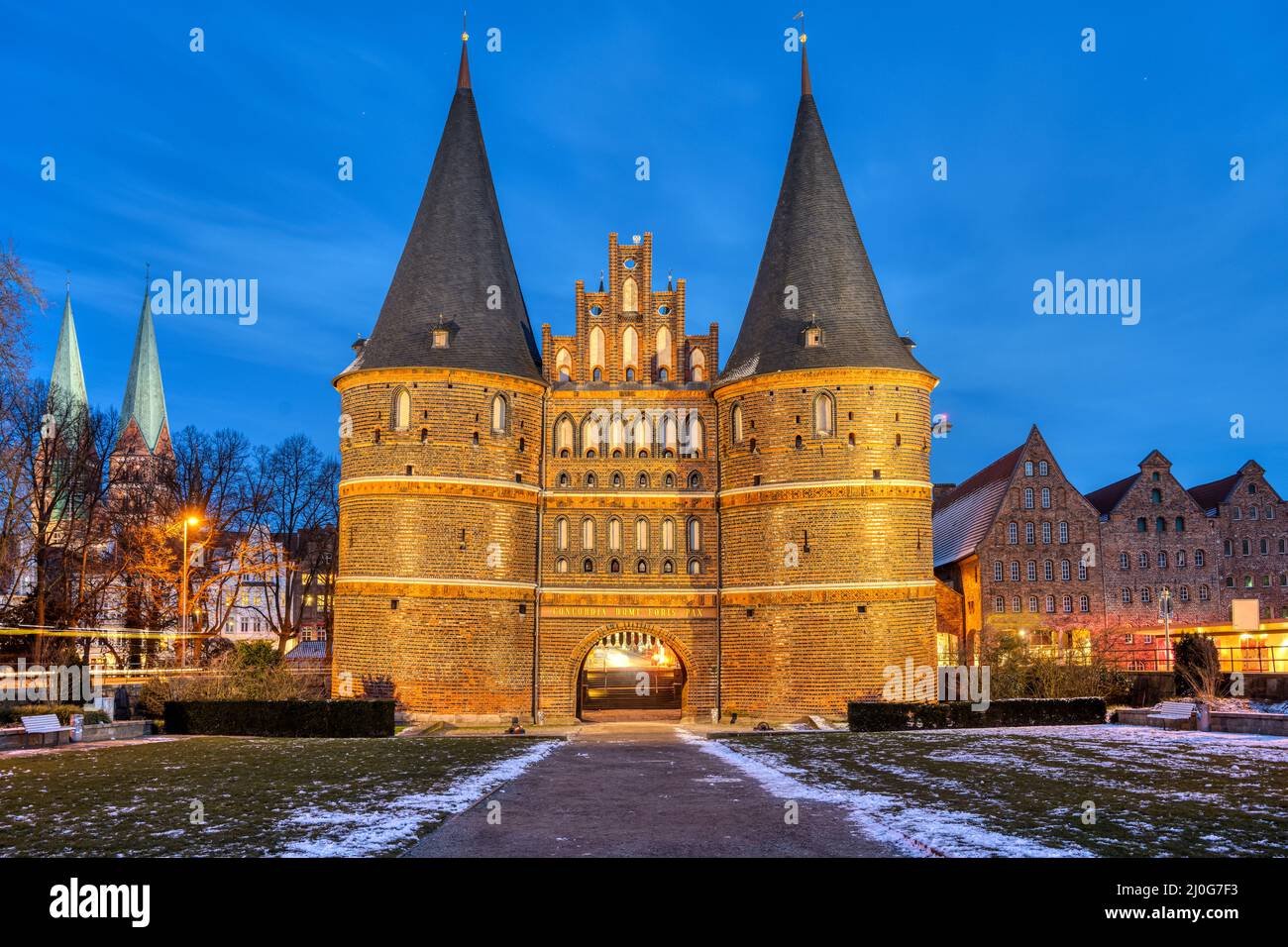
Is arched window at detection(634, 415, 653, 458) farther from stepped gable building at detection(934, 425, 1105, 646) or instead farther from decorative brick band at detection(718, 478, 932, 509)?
stepped gable building at detection(934, 425, 1105, 646)

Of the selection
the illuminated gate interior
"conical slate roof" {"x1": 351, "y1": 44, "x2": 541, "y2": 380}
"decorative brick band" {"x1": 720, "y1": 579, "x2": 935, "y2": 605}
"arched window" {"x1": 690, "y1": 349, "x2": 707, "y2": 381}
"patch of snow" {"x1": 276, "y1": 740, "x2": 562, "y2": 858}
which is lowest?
the illuminated gate interior

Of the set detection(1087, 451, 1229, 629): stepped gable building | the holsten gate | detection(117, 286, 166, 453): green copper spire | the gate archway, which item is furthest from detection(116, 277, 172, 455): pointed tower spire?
detection(1087, 451, 1229, 629): stepped gable building

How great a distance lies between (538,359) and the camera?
37.0m

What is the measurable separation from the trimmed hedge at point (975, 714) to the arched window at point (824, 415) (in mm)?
8573

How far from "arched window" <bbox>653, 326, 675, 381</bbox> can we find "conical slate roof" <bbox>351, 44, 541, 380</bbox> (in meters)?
3.80

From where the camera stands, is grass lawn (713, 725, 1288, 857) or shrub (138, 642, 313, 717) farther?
shrub (138, 642, 313, 717)

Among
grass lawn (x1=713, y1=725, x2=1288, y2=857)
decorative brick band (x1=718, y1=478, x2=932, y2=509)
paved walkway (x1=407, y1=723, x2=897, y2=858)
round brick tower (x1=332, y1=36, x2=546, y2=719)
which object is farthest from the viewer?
decorative brick band (x1=718, y1=478, x2=932, y2=509)

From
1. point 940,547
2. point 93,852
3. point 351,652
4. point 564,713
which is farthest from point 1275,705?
point 940,547

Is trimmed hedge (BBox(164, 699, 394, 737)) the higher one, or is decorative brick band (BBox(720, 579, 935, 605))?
decorative brick band (BBox(720, 579, 935, 605))

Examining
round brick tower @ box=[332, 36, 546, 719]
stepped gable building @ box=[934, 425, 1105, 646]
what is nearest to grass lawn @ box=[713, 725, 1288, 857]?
round brick tower @ box=[332, 36, 546, 719]

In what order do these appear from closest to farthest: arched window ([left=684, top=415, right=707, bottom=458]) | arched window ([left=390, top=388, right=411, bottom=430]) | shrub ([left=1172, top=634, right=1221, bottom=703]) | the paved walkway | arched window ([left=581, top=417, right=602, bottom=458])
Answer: the paved walkway < shrub ([left=1172, top=634, right=1221, bottom=703]) < arched window ([left=390, top=388, right=411, bottom=430]) < arched window ([left=581, top=417, right=602, bottom=458]) < arched window ([left=684, top=415, right=707, bottom=458])

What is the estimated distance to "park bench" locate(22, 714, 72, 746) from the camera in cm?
2386
